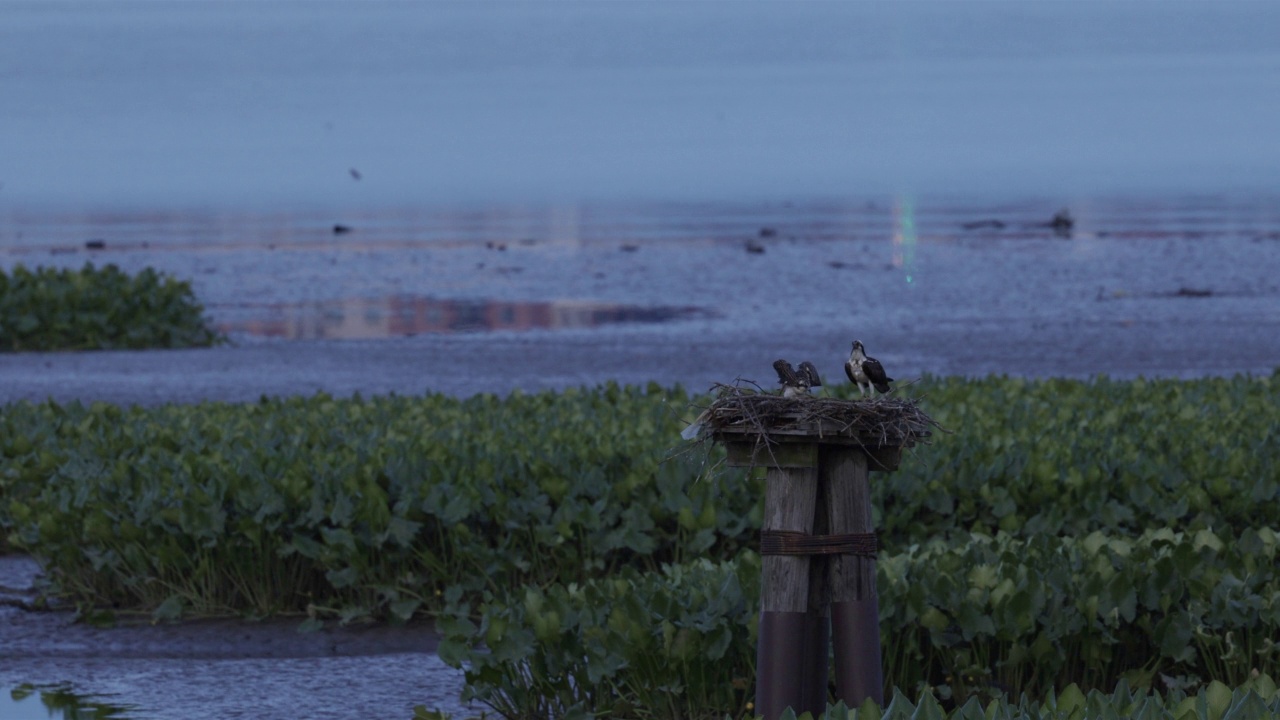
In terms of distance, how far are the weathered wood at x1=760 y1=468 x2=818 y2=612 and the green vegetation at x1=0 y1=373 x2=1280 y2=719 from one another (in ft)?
1.03

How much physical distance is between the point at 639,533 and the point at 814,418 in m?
Answer: 3.20

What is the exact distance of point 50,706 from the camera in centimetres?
678

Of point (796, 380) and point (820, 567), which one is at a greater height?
point (796, 380)

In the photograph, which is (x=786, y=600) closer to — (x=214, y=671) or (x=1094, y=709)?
(x=1094, y=709)

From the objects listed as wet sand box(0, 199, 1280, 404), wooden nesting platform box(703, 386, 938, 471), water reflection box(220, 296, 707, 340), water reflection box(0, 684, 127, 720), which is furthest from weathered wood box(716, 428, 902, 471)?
water reflection box(220, 296, 707, 340)

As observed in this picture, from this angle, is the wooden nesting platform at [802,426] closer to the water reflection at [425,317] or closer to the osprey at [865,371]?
the osprey at [865,371]

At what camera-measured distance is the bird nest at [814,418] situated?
15.5 ft

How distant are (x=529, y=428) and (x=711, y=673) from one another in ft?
12.1

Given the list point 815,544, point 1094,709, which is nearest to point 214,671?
point 815,544

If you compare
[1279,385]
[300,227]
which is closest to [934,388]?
[1279,385]

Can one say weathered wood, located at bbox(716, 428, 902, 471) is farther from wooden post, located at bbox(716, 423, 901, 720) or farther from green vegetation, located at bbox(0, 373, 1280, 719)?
green vegetation, located at bbox(0, 373, 1280, 719)

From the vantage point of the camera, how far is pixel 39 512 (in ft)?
28.2

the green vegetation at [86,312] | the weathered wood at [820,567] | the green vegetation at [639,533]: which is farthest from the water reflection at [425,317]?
the weathered wood at [820,567]

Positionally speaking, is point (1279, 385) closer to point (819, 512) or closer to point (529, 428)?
point (529, 428)
